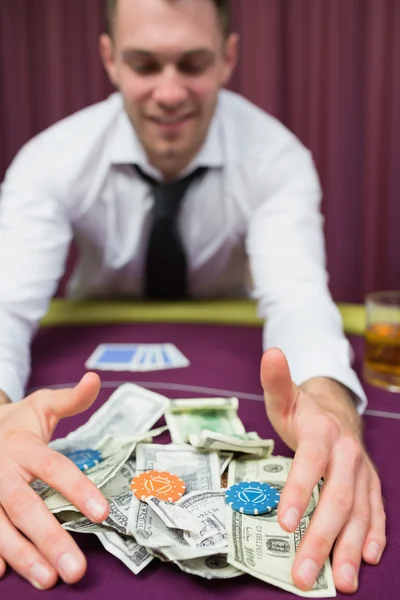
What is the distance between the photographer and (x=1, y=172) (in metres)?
3.64

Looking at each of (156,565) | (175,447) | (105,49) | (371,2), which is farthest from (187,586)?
(371,2)

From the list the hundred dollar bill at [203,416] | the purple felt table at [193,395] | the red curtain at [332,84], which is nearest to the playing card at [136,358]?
the purple felt table at [193,395]

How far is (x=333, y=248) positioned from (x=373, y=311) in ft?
6.45

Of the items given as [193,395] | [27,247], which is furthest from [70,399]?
[27,247]

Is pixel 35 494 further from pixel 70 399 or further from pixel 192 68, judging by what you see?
pixel 192 68

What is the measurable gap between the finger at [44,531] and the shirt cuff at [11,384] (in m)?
0.39

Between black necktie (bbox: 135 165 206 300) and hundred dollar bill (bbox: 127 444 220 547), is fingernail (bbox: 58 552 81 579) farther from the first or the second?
black necktie (bbox: 135 165 206 300)

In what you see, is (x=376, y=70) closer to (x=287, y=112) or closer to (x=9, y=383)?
(x=287, y=112)

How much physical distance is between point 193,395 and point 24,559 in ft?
1.98

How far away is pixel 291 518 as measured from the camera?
0.70m

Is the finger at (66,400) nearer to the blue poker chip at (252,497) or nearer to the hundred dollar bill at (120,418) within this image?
the hundred dollar bill at (120,418)

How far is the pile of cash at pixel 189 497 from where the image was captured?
697 millimetres

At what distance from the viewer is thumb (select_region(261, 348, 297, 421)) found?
832mm

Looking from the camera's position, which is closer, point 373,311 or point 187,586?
point 187,586
